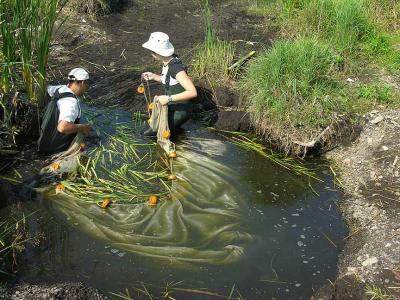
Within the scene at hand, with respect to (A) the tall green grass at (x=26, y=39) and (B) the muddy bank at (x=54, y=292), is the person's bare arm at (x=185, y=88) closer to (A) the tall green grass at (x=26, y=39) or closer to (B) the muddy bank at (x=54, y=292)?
(A) the tall green grass at (x=26, y=39)

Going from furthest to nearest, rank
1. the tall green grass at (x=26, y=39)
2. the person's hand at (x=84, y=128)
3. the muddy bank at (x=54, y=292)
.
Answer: the person's hand at (x=84, y=128)
the tall green grass at (x=26, y=39)
the muddy bank at (x=54, y=292)

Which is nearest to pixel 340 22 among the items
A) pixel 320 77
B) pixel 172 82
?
pixel 320 77

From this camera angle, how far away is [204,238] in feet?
15.0

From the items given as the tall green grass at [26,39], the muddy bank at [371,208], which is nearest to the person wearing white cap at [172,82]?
the tall green grass at [26,39]

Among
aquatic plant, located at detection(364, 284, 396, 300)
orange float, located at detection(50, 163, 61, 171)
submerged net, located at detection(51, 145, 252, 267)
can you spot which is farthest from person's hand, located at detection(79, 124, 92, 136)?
aquatic plant, located at detection(364, 284, 396, 300)

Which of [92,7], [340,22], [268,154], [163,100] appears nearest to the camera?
[163,100]

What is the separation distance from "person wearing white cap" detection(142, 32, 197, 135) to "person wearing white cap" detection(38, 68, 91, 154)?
90 cm

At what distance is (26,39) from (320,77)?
3.58 meters

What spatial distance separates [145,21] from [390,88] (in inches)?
194

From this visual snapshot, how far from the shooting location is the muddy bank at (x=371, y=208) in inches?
158

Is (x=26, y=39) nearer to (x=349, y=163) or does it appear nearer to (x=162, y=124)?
(x=162, y=124)

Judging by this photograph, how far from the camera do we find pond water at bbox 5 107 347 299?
4051 millimetres

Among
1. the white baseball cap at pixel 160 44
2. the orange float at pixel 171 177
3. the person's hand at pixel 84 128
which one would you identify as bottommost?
the orange float at pixel 171 177

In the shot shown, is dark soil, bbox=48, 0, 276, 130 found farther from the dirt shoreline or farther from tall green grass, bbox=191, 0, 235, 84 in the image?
tall green grass, bbox=191, 0, 235, 84
